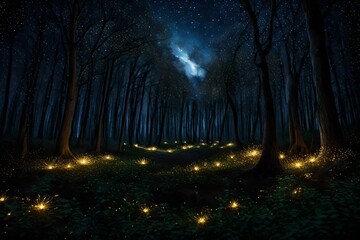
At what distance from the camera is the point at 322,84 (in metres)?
10.7

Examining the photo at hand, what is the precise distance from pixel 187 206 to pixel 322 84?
7.70 meters

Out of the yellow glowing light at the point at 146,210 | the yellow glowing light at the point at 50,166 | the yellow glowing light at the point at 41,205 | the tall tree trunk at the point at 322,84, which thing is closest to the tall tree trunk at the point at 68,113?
the yellow glowing light at the point at 50,166

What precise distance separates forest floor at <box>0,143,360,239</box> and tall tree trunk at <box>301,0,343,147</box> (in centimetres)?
95

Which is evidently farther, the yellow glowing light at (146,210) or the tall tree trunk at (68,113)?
the tall tree trunk at (68,113)

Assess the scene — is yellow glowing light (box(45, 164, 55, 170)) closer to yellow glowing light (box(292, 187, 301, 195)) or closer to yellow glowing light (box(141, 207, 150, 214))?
yellow glowing light (box(141, 207, 150, 214))

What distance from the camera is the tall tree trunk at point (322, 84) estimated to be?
1030 cm

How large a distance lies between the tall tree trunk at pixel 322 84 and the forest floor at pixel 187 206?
0.95 meters

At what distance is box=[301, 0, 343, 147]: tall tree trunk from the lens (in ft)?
33.8

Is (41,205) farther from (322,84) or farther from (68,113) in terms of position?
(322,84)

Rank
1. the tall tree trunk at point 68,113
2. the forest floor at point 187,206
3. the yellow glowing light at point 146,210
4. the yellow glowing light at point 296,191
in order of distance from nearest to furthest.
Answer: the forest floor at point 187,206
the yellow glowing light at point 296,191
the yellow glowing light at point 146,210
the tall tree trunk at point 68,113

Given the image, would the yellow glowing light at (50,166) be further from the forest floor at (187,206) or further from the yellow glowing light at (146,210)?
the yellow glowing light at (146,210)

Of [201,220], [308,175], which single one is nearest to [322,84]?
[308,175]

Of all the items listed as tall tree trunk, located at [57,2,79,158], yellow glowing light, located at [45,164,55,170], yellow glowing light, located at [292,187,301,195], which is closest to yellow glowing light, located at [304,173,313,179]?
yellow glowing light, located at [292,187,301,195]

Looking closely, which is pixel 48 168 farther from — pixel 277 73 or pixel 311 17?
pixel 277 73
